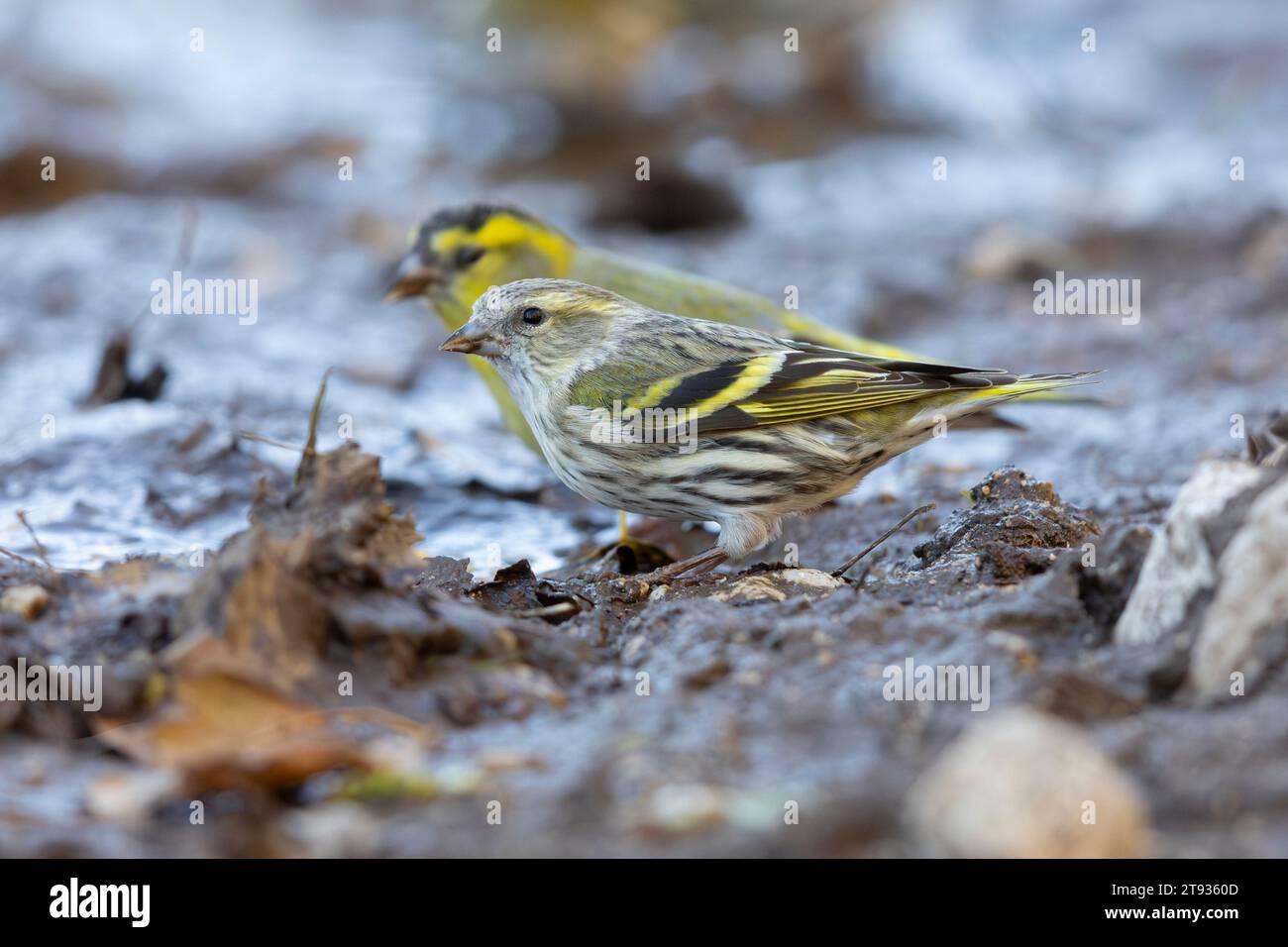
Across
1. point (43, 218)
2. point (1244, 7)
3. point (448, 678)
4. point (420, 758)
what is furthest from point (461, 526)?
point (1244, 7)

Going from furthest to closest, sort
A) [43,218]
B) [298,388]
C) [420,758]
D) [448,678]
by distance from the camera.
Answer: [43,218] → [298,388] → [448,678] → [420,758]

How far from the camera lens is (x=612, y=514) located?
6148mm

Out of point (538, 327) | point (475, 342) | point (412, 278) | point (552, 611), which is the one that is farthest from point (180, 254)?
point (552, 611)

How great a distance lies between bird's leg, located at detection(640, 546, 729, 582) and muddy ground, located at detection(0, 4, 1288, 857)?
0.32ft

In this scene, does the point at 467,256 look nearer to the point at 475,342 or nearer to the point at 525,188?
the point at 475,342

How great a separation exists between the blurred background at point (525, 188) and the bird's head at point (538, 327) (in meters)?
0.82

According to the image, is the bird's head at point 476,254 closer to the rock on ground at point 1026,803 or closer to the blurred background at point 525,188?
the blurred background at point 525,188

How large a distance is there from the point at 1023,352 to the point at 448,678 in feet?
17.6

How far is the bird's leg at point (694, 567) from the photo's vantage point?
4.51m

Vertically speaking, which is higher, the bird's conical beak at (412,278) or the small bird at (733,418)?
the bird's conical beak at (412,278)

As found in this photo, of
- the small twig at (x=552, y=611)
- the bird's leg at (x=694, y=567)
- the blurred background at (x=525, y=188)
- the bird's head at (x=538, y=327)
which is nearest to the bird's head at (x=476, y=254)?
the blurred background at (x=525, y=188)

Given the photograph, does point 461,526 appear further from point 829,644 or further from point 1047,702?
point 1047,702

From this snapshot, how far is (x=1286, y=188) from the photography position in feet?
32.3
